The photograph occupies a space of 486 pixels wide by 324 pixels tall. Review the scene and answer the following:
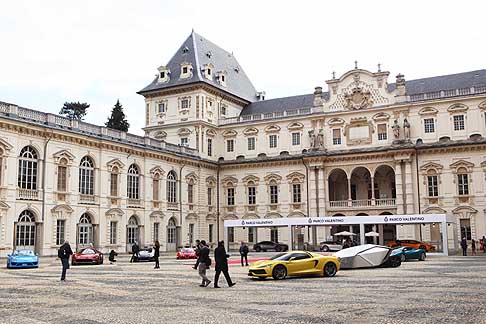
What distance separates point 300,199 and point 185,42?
22.5 meters

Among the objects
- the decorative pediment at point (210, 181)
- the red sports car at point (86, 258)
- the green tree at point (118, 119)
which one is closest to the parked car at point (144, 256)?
the red sports car at point (86, 258)

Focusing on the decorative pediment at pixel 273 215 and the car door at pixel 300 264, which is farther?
the decorative pediment at pixel 273 215

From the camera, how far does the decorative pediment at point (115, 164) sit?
144 feet

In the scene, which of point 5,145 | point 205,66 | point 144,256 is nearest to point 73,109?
point 205,66

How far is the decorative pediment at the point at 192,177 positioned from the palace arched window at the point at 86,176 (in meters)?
12.7

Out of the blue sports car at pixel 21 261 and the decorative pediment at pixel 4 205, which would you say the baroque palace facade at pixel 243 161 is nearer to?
the decorative pediment at pixel 4 205

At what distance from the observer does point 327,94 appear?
188ft

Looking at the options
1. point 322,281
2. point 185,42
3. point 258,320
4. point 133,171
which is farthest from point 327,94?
point 258,320

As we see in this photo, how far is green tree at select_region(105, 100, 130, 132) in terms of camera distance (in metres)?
78.0

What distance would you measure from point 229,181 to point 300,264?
37.2 metres

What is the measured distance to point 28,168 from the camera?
123 feet

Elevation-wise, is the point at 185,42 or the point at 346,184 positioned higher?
the point at 185,42

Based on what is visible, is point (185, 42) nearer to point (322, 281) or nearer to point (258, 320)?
point (322, 281)

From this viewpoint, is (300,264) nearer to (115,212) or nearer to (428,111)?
(115,212)
